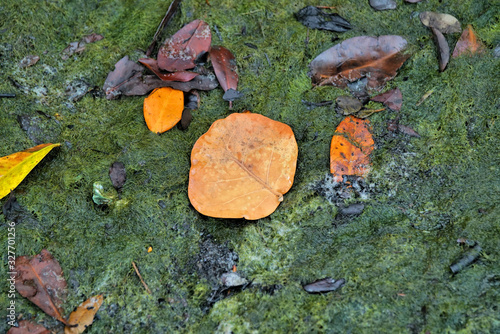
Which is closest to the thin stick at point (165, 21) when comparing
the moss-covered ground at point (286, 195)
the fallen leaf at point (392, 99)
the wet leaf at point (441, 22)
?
the moss-covered ground at point (286, 195)

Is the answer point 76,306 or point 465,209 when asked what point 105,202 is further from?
point 465,209

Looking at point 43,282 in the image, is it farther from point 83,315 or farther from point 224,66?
point 224,66

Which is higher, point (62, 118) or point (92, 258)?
point (62, 118)

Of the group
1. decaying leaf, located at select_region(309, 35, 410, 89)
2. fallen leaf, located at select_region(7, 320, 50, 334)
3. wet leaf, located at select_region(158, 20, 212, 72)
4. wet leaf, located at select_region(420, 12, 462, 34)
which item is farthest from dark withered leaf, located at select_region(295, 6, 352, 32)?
fallen leaf, located at select_region(7, 320, 50, 334)

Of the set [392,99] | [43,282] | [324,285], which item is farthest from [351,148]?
[43,282]

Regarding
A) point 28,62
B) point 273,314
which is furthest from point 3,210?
point 273,314

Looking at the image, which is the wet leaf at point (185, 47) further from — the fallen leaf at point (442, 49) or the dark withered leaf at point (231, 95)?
the fallen leaf at point (442, 49)
